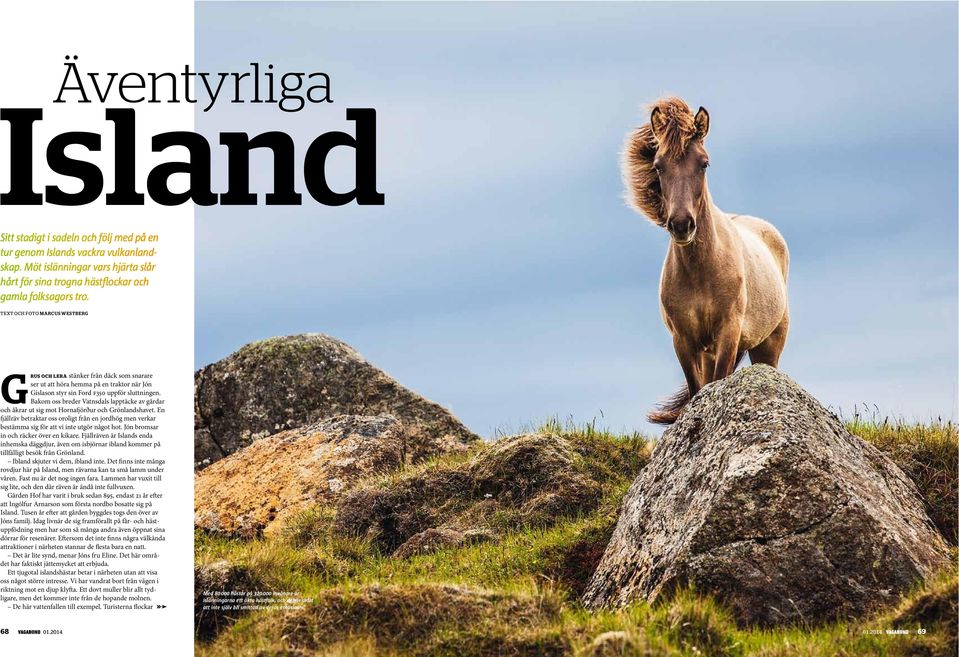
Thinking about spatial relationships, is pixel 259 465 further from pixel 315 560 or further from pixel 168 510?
pixel 168 510

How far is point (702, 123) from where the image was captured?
1310 centimetres

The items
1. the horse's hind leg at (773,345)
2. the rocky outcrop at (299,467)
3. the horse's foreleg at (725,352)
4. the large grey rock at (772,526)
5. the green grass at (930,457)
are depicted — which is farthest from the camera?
the horse's hind leg at (773,345)

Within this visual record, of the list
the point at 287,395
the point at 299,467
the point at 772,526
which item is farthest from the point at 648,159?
the point at 287,395

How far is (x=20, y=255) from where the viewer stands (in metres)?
11.3

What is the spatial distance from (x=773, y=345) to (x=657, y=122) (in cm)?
562

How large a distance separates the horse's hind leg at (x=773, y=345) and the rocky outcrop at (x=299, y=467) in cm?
507

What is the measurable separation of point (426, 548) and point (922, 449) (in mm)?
5888

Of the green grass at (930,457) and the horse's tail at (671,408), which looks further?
the horse's tail at (671,408)

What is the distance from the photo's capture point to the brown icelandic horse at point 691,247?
13117mm

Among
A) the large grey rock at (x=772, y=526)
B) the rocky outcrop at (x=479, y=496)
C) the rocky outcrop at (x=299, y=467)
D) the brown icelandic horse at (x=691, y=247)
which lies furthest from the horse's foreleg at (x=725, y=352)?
the rocky outcrop at (x=299, y=467)

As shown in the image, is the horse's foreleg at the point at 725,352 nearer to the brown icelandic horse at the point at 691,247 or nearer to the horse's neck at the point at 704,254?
the brown icelandic horse at the point at 691,247

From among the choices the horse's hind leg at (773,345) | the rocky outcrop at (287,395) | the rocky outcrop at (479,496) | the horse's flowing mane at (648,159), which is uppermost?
the horse's flowing mane at (648,159)

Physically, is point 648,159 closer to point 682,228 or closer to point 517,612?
point 682,228

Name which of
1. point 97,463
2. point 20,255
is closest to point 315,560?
point 97,463
